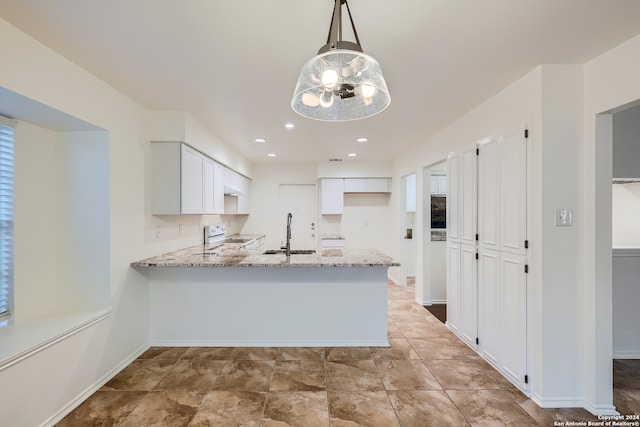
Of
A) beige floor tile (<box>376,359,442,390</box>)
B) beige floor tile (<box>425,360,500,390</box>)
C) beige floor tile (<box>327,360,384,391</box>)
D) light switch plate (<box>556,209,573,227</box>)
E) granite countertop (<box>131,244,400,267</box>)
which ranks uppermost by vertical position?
light switch plate (<box>556,209,573,227</box>)

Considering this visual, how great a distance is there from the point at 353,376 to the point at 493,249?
1.62 meters

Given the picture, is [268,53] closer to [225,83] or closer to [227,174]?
[225,83]

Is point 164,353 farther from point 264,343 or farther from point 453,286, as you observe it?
point 453,286

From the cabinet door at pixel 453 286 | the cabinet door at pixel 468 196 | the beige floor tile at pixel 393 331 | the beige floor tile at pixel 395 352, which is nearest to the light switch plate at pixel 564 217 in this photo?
the cabinet door at pixel 468 196

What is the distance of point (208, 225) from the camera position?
438 centimetres

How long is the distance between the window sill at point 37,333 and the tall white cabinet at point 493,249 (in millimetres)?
3249

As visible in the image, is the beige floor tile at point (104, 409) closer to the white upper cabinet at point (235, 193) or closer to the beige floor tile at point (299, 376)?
the beige floor tile at point (299, 376)

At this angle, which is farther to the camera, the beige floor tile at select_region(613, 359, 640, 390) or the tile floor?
the beige floor tile at select_region(613, 359, 640, 390)

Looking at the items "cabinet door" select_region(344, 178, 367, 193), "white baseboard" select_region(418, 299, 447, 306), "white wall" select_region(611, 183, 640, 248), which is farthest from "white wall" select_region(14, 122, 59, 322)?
"white wall" select_region(611, 183, 640, 248)

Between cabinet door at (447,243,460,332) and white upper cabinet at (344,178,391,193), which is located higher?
white upper cabinet at (344,178,391,193)

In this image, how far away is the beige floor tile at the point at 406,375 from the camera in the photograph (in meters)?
2.29

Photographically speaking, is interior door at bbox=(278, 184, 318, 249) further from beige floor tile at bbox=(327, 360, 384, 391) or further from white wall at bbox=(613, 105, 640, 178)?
white wall at bbox=(613, 105, 640, 178)

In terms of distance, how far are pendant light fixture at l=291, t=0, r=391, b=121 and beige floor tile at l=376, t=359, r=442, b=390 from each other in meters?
2.07

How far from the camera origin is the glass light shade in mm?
1255
